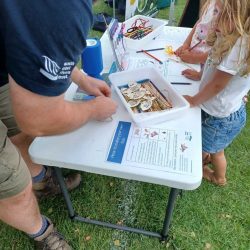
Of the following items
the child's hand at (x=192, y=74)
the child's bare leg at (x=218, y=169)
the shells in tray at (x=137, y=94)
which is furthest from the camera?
the child's bare leg at (x=218, y=169)

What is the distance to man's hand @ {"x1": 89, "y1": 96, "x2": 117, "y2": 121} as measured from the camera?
902 millimetres

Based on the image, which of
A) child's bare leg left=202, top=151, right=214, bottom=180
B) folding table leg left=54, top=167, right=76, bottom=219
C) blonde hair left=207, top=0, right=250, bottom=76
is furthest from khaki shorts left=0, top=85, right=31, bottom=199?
child's bare leg left=202, top=151, right=214, bottom=180

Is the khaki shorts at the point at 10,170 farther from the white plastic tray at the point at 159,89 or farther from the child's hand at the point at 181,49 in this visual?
the child's hand at the point at 181,49

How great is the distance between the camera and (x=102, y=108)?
92 centimetres

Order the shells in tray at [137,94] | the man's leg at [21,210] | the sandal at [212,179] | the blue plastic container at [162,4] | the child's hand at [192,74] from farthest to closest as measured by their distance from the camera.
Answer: the blue plastic container at [162,4]
the sandal at [212,179]
the child's hand at [192,74]
the shells in tray at [137,94]
the man's leg at [21,210]

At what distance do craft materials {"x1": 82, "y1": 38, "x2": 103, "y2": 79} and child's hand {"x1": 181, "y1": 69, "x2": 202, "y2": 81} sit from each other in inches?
14.3

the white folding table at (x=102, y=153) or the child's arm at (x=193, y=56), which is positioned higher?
the child's arm at (x=193, y=56)

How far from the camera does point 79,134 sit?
3.10 ft

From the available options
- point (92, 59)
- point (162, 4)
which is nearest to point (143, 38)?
point (92, 59)

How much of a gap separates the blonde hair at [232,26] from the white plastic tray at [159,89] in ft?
0.61

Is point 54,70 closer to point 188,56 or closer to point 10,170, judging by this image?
point 10,170

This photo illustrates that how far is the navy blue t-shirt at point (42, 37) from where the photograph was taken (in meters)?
0.55

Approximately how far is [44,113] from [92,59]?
1.72 feet

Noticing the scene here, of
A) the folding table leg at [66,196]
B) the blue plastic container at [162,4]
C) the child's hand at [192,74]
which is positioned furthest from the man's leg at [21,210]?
the blue plastic container at [162,4]
